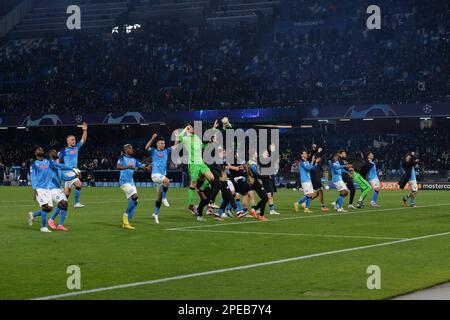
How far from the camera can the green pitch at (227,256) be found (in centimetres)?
1087

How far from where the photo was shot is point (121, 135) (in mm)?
65062

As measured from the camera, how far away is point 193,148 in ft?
71.9

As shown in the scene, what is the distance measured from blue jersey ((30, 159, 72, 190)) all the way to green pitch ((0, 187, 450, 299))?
113cm

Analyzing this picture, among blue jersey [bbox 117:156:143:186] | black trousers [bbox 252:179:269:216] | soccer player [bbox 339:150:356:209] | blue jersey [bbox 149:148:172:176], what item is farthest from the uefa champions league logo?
blue jersey [bbox 117:156:143:186]

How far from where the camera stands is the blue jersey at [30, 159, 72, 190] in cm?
1845

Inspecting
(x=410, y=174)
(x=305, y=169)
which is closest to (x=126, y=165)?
(x=305, y=169)

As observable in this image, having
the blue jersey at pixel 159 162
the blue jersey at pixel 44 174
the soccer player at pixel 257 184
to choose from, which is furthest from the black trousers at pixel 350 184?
the blue jersey at pixel 44 174

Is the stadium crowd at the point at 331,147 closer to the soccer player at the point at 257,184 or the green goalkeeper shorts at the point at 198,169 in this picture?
the soccer player at the point at 257,184

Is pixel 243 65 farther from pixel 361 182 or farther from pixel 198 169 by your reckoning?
pixel 198 169

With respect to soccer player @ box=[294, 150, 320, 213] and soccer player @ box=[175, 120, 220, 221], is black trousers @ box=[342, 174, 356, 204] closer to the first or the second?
soccer player @ box=[294, 150, 320, 213]

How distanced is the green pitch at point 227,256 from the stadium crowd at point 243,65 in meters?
32.6

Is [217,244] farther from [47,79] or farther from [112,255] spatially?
[47,79]

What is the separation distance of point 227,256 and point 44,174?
19.5ft
